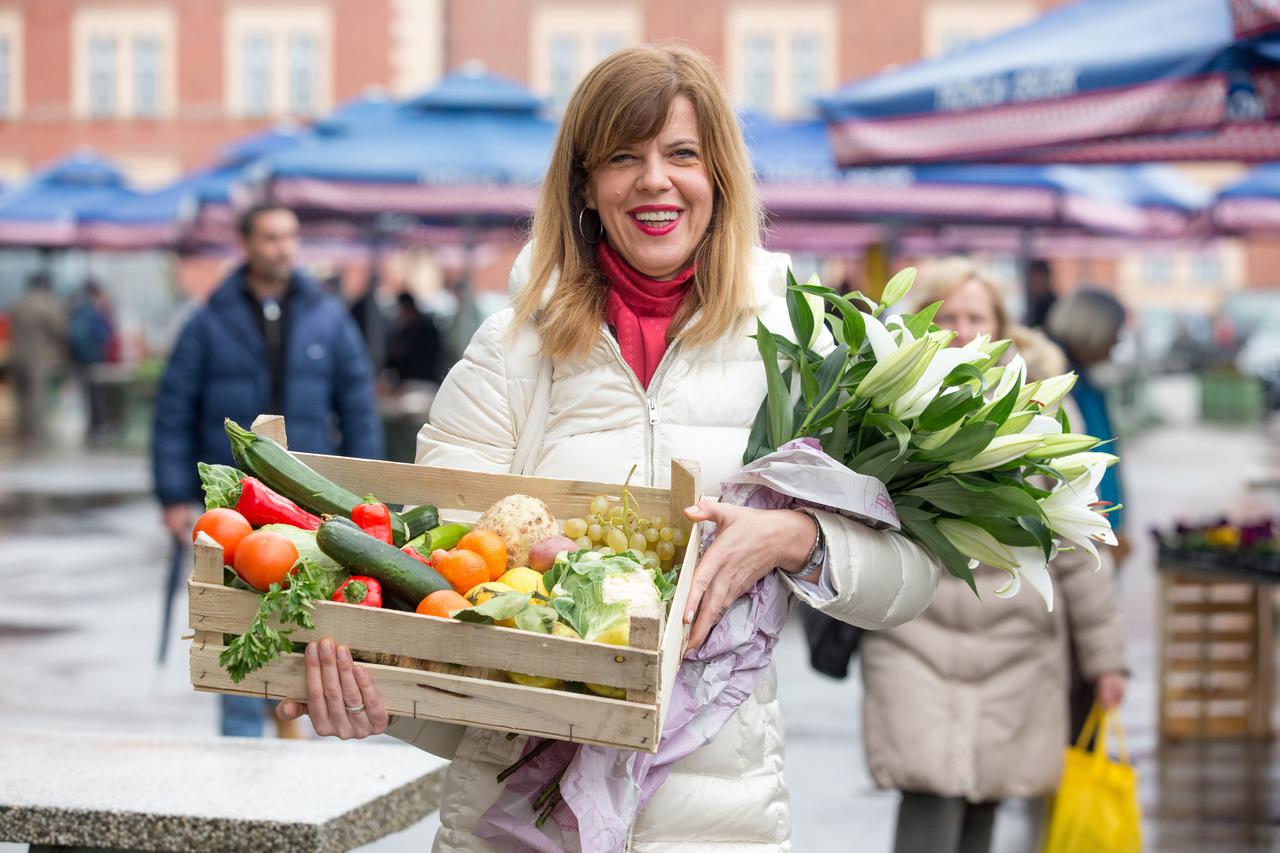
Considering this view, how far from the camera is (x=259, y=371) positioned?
648 centimetres

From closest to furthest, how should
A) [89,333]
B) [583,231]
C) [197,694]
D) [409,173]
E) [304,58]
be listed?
[583,231] → [197,694] → [409,173] → [89,333] → [304,58]

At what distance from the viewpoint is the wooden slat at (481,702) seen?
2.33 meters

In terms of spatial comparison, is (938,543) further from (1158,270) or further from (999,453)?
(1158,270)

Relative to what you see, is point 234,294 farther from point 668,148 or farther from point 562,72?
point 562,72

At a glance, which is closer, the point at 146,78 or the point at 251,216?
the point at 251,216

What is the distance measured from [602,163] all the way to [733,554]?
717 mm

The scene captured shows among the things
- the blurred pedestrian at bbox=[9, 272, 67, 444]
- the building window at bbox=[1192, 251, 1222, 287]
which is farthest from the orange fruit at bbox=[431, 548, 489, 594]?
the building window at bbox=[1192, 251, 1222, 287]

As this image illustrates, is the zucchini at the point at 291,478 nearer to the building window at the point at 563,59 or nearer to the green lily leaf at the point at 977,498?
the green lily leaf at the point at 977,498

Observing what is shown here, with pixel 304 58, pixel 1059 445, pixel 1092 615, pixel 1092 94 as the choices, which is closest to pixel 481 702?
pixel 1059 445

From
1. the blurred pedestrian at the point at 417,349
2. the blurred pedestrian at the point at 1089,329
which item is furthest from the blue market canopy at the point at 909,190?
the blurred pedestrian at the point at 1089,329

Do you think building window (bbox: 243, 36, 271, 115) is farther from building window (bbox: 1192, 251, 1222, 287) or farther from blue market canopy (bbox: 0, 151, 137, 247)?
building window (bbox: 1192, 251, 1222, 287)

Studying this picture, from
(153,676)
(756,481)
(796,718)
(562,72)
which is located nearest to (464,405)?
(756,481)

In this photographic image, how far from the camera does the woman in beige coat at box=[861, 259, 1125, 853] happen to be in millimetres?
4383

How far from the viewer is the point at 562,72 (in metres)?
42.9
